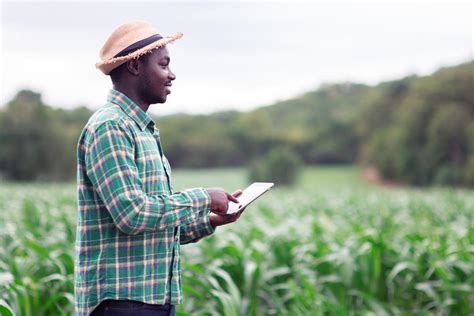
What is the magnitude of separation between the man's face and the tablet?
426mm

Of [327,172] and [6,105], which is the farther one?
[327,172]

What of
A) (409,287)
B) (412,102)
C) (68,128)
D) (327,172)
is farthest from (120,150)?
(327,172)

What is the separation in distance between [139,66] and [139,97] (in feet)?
0.34

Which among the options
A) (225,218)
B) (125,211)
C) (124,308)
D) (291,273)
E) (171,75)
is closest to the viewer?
(125,211)

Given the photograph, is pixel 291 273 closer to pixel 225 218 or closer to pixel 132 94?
pixel 225 218

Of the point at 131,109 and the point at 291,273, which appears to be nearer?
the point at 131,109

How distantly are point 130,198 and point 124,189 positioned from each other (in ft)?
0.10

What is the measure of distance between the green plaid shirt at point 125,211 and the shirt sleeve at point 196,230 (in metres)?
0.24

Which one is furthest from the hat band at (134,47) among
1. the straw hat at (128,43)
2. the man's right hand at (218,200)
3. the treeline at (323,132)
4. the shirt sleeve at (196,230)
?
the treeline at (323,132)

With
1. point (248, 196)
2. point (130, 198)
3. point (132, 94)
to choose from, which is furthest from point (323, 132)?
point (130, 198)

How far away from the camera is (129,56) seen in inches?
79.0

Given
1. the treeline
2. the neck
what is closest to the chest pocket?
the neck

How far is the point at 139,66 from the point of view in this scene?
2059mm

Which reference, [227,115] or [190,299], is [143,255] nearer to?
[190,299]
